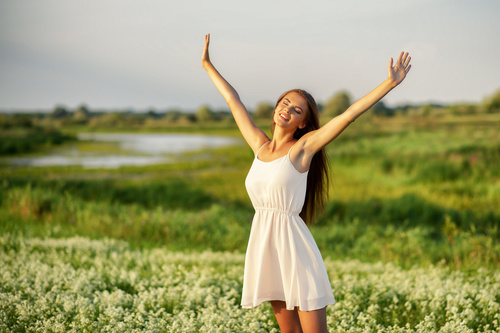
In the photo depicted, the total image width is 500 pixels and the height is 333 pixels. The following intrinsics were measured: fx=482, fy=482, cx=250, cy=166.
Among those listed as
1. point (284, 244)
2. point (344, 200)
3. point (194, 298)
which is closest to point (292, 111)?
point (284, 244)

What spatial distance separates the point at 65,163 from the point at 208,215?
27.0 feet

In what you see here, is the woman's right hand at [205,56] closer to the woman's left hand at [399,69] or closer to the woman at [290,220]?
the woman at [290,220]

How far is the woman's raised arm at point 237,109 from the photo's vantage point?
13.6 feet

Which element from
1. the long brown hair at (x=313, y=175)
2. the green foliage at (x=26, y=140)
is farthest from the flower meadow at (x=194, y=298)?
the green foliage at (x=26, y=140)

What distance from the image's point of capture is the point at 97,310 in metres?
5.45

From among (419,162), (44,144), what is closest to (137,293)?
(44,144)

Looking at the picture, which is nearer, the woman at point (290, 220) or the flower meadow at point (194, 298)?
the woman at point (290, 220)

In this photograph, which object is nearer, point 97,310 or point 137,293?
point 97,310

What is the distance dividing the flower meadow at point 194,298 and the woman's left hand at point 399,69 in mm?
2717

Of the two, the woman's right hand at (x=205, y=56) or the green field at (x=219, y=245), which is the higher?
the woman's right hand at (x=205, y=56)

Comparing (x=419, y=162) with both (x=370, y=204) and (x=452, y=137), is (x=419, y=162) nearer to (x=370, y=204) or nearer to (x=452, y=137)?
(x=452, y=137)

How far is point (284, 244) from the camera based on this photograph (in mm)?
3682

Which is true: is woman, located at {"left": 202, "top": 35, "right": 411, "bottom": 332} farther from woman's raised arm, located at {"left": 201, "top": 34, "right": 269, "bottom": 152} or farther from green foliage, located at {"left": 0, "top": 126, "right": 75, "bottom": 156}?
green foliage, located at {"left": 0, "top": 126, "right": 75, "bottom": 156}

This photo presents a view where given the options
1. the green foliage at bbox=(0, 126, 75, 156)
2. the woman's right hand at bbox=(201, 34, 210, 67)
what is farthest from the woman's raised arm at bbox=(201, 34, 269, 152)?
the green foliage at bbox=(0, 126, 75, 156)
